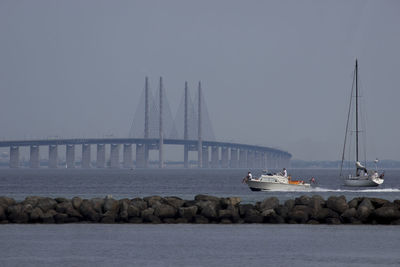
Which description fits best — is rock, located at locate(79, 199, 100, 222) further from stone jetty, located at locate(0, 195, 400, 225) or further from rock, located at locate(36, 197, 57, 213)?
rock, located at locate(36, 197, 57, 213)

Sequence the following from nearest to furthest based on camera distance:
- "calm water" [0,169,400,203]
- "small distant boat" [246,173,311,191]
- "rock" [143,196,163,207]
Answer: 1. "rock" [143,196,163,207]
2. "calm water" [0,169,400,203]
3. "small distant boat" [246,173,311,191]

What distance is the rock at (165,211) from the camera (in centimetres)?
2431

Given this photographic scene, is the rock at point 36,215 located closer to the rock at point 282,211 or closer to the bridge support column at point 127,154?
the rock at point 282,211

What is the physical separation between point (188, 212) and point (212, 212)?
0.68 metres

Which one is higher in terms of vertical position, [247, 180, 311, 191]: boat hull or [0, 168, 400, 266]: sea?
[247, 180, 311, 191]: boat hull

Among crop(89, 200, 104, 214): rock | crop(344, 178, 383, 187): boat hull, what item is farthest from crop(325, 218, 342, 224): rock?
crop(344, 178, 383, 187): boat hull

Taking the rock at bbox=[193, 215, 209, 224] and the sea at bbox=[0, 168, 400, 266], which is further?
the rock at bbox=[193, 215, 209, 224]

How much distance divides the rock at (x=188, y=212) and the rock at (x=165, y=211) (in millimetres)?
221

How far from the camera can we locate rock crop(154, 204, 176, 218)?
24312 millimetres
